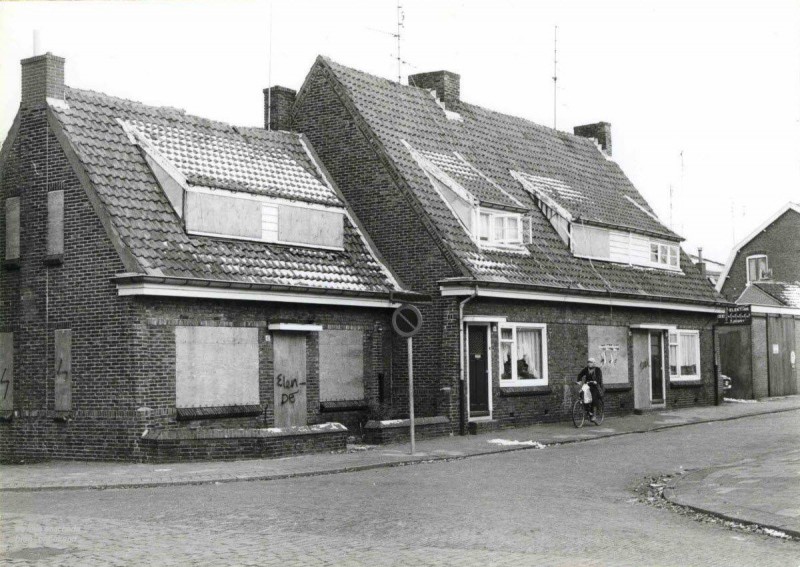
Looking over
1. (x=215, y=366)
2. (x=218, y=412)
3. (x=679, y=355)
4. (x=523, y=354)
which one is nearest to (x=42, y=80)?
(x=215, y=366)

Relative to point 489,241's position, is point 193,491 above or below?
below

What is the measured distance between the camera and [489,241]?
27.0m

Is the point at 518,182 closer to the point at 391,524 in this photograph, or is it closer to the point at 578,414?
the point at 578,414

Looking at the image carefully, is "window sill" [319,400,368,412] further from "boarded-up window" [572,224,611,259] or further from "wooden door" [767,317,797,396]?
"wooden door" [767,317,797,396]

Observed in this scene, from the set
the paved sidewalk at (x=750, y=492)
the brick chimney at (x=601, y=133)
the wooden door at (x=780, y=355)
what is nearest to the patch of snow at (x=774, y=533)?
the paved sidewalk at (x=750, y=492)

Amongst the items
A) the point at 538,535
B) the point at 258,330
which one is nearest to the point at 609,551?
the point at 538,535

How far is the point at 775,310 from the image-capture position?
128ft

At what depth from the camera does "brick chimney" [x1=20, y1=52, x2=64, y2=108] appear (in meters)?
21.8

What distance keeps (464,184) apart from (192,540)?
1740 centimetres

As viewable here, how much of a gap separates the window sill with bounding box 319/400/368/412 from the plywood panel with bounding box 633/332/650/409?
10096 mm

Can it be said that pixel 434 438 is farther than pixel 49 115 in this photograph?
Yes

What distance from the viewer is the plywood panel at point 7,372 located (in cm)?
2145

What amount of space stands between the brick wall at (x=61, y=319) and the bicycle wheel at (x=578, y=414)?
1105 centimetres

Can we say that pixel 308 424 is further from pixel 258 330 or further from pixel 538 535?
pixel 538 535
